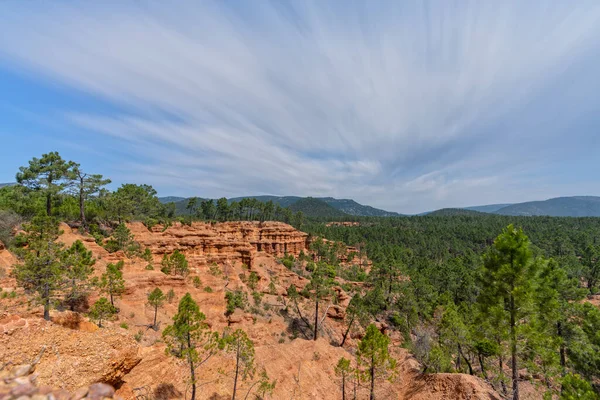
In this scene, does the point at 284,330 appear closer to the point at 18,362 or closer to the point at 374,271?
the point at 18,362

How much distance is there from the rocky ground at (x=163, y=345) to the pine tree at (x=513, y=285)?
409 centimetres

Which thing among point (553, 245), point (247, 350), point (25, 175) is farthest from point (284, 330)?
point (553, 245)

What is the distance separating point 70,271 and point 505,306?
77.8 ft

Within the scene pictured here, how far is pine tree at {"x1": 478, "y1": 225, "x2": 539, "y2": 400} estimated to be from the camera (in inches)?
420

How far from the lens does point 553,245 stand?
79938 millimetres

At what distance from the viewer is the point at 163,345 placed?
16891 millimetres

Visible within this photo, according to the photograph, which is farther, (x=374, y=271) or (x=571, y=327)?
(x=374, y=271)

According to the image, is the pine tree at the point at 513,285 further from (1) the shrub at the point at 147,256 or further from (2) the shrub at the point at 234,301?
(1) the shrub at the point at 147,256

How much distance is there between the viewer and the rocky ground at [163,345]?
7.17m

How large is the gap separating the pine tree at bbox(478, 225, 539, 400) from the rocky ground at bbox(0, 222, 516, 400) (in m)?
4.09

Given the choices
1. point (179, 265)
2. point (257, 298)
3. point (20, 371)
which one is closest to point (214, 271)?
point (179, 265)

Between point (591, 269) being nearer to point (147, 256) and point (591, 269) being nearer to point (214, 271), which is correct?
point (214, 271)

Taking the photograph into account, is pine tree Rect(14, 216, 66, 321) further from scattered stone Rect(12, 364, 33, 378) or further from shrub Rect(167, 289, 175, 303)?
shrub Rect(167, 289, 175, 303)

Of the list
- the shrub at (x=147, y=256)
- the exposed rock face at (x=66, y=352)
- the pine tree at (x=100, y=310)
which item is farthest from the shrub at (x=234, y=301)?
the exposed rock face at (x=66, y=352)
